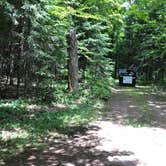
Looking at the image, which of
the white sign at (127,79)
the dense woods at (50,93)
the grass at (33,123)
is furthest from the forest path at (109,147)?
the white sign at (127,79)

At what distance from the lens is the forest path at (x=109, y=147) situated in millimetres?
6754

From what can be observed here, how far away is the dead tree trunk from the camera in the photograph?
1698 cm

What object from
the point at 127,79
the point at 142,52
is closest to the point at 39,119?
the point at 127,79

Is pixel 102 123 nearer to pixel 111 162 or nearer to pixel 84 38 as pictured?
pixel 111 162

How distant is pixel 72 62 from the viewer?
17.2 metres

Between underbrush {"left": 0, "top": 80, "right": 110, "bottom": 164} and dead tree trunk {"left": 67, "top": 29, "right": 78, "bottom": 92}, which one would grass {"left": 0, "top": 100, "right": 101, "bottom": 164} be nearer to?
underbrush {"left": 0, "top": 80, "right": 110, "bottom": 164}

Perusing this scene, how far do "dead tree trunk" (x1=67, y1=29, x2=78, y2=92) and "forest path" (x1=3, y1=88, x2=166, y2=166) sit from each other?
560cm

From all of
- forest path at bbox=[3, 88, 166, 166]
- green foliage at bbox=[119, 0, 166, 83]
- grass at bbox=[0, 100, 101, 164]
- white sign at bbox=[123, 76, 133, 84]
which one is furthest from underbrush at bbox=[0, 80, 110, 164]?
green foliage at bbox=[119, 0, 166, 83]

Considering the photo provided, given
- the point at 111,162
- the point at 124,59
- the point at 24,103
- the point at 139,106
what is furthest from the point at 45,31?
the point at 124,59

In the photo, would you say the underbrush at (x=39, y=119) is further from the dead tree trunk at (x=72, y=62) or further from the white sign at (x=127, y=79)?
the white sign at (x=127, y=79)

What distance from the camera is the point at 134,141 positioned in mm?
8547

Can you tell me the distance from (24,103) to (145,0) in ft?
34.5

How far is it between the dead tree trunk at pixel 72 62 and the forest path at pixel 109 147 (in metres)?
5.60

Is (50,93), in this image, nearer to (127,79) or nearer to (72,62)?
(72,62)
